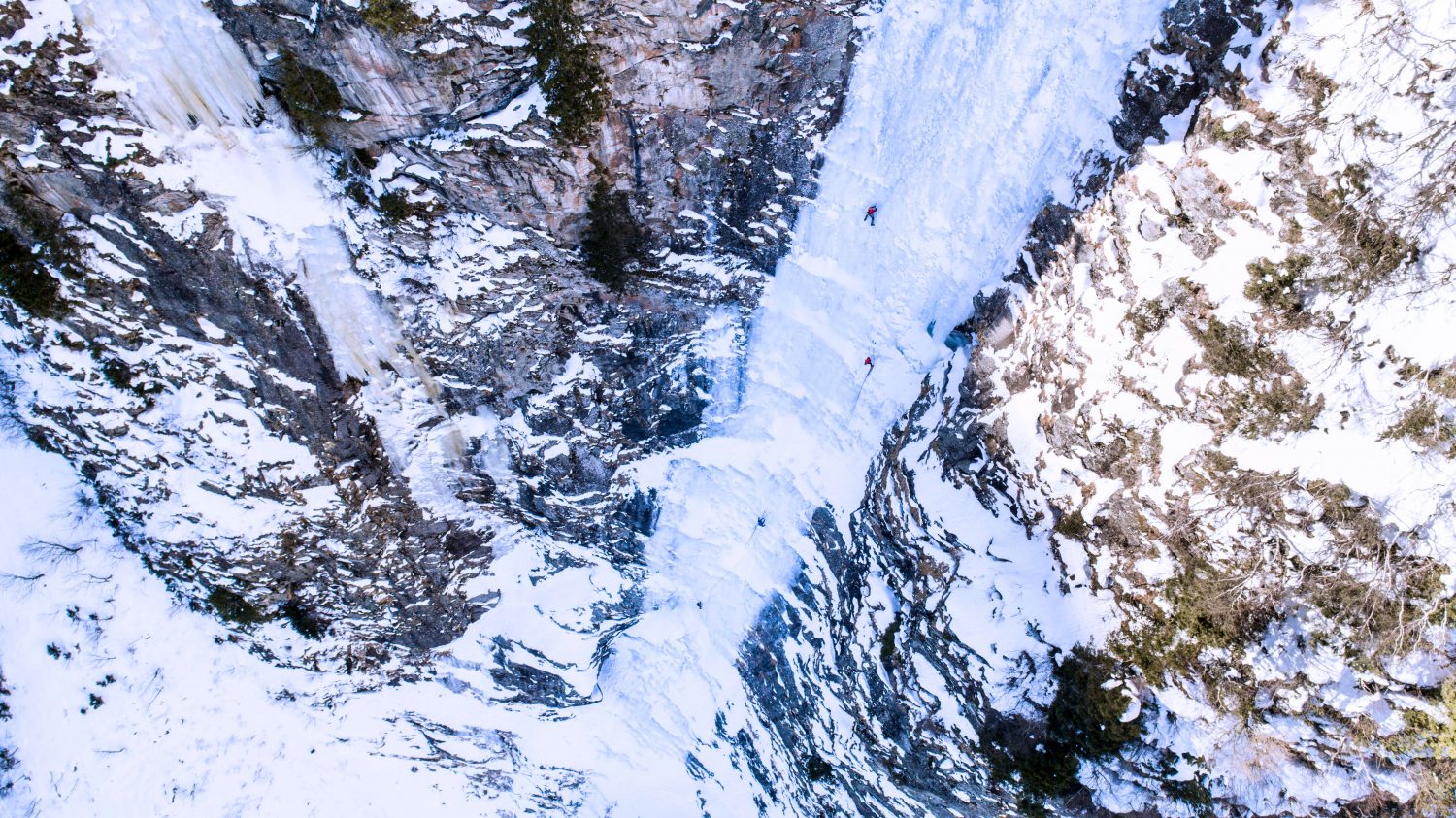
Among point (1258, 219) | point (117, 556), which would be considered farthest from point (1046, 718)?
point (117, 556)

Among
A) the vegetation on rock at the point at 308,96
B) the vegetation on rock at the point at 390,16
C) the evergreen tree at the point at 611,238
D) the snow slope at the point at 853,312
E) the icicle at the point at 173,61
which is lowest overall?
the snow slope at the point at 853,312

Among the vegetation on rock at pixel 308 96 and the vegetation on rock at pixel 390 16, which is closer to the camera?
the vegetation on rock at pixel 390 16

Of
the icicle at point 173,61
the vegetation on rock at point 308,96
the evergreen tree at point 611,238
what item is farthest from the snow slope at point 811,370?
the evergreen tree at point 611,238

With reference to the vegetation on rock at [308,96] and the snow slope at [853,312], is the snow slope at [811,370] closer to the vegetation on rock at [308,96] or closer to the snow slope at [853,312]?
the snow slope at [853,312]

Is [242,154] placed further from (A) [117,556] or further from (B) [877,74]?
(B) [877,74]

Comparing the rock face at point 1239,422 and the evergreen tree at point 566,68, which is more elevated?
the evergreen tree at point 566,68

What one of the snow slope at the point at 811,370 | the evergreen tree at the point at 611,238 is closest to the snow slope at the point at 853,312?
the snow slope at the point at 811,370

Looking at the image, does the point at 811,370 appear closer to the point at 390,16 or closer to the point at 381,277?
the point at 381,277

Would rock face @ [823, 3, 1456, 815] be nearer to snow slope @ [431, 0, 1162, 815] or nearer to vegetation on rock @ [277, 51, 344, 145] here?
snow slope @ [431, 0, 1162, 815]

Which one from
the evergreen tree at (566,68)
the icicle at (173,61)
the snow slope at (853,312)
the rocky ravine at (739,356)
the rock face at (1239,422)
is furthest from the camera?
the snow slope at (853,312)

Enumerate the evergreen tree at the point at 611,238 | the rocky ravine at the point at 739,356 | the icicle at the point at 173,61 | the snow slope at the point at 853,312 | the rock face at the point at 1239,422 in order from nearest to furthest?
the rock face at the point at 1239,422 < the rocky ravine at the point at 739,356 < the icicle at the point at 173,61 < the snow slope at the point at 853,312 < the evergreen tree at the point at 611,238
